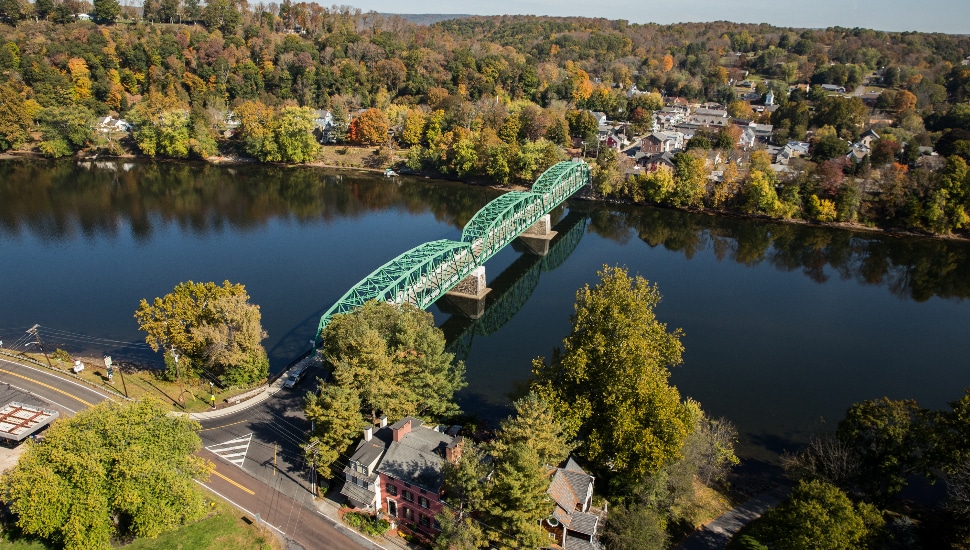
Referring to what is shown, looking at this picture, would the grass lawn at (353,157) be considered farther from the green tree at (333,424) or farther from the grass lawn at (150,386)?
the green tree at (333,424)

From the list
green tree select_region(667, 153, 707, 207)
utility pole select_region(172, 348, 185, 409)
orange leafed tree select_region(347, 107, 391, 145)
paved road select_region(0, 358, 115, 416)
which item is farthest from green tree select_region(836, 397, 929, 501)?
orange leafed tree select_region(347, 107, 391, 145)

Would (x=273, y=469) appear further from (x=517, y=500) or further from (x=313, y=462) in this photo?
(x=517, y=500)

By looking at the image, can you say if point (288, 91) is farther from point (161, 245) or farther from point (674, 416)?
point (674, 416)

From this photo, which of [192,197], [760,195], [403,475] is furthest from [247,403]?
[760,195]

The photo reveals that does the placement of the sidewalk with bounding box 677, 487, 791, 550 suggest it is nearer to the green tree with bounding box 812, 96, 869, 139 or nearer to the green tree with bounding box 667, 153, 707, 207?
the green tree with bounding box 667, 153, 707, 207

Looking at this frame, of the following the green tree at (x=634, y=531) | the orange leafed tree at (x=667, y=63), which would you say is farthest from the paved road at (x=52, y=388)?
the orange leafed tree at (x=667, y=63)
